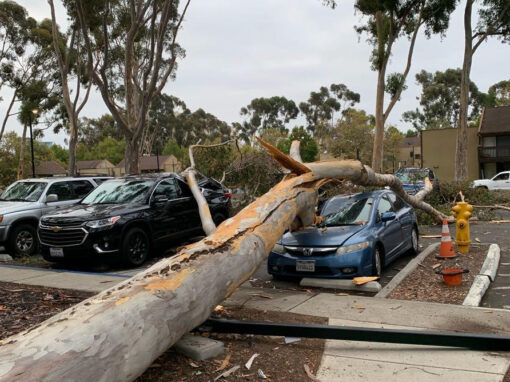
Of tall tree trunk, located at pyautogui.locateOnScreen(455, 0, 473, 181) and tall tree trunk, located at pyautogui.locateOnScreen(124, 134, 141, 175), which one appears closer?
tall tree trunk, located at pyautogui.locateOnScreen(124, 134, 141, 175)

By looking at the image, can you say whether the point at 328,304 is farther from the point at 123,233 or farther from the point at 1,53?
the point at 1,53

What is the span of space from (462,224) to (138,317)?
6761mm

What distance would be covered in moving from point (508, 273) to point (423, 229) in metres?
5.83

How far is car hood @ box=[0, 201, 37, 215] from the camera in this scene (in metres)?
9.69

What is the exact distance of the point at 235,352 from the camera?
418cm

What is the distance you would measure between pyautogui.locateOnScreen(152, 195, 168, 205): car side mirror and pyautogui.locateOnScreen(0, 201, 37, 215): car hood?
3000mm

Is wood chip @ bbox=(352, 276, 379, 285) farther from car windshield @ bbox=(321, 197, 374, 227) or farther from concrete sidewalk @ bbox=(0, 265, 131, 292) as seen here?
concrete sidewalk @ bbox=(0, 265, 131, 292)

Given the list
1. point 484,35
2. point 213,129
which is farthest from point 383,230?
point 213,129

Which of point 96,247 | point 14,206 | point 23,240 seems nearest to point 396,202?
point 96,247

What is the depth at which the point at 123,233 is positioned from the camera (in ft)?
27.3

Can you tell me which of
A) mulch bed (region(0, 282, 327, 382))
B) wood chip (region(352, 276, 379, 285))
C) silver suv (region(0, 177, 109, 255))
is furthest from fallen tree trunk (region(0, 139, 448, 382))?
silver suv (region(0, 177, 109, 255))

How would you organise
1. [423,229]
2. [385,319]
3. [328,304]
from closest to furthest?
[385,319] → [328,304] → [423,229]

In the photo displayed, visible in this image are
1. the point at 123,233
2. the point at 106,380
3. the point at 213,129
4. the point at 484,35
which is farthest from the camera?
the point at 213,129

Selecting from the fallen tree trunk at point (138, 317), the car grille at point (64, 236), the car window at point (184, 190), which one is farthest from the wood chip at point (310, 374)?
the car window at point (184, 190)
